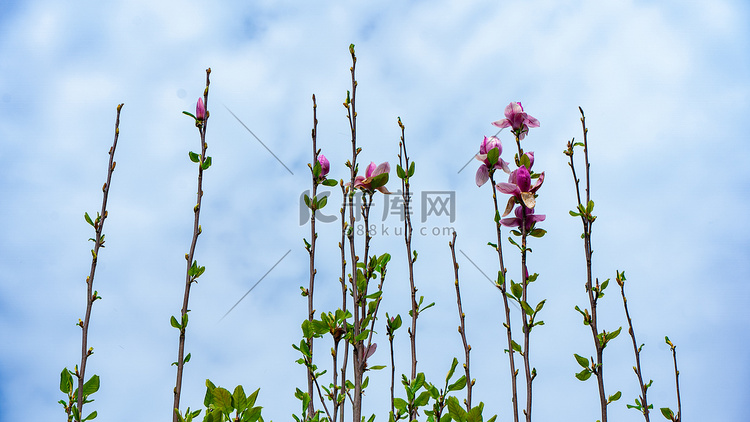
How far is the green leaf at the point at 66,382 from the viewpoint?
1689mm

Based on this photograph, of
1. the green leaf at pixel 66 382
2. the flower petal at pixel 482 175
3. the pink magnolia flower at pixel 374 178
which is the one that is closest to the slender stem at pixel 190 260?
the green leaf at pixel 66 382

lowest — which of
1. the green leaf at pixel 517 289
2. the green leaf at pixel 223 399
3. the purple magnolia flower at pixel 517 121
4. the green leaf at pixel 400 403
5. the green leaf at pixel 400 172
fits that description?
the green leaf at pixel 223 399

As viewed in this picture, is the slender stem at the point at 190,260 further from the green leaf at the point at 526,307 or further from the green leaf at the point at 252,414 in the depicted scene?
the green leaf at the point at 526,307

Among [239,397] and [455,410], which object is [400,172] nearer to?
[455,410]

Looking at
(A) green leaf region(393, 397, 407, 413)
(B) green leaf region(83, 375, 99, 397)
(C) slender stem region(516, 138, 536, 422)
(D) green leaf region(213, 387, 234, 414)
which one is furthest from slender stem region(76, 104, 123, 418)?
(C) slender stem region(516, 138, 536, 422)

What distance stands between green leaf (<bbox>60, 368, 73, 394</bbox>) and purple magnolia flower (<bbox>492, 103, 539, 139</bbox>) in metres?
1.83

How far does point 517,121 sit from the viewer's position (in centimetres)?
196

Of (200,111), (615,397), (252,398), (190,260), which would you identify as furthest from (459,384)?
(200,111)

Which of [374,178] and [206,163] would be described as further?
[206,163]

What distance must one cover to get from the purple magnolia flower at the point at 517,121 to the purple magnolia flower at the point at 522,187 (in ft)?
1.08

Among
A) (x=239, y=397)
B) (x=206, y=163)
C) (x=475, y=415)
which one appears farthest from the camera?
(x=206, y=163)

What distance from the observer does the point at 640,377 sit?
1.74 m

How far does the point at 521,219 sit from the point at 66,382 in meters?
1.69

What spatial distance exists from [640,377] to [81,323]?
2.02 metres
